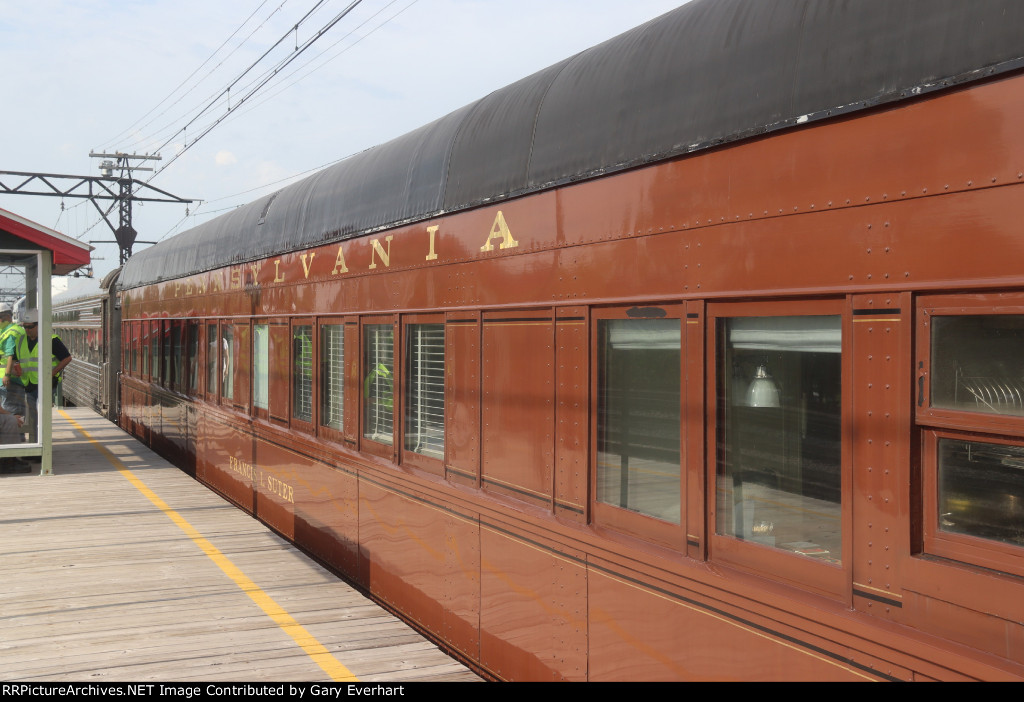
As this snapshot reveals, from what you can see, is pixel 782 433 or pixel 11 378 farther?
pixel 11 378

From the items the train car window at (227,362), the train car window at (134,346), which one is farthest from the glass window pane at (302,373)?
the train car window at (134,346)

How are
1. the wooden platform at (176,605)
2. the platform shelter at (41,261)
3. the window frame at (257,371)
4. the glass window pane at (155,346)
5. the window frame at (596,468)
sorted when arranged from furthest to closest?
the glass window pane at (155,346) → the platform shelter at (41,261) → the window frame at (257,371) → the wooden platform at (176,605) → the window frame at (596,468)

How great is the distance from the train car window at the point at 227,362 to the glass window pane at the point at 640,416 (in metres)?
6.63

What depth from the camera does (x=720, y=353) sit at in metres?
3.19

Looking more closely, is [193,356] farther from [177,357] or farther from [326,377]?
[326,377]

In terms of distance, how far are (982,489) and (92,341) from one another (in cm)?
2225

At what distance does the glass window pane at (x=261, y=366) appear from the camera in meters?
8.49

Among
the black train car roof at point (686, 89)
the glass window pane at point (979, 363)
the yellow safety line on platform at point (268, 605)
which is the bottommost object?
the yellow safety line on platform at point (268, 605)

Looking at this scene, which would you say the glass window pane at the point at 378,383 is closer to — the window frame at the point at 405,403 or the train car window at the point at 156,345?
the window frame at the point at 405,403

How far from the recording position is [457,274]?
5000 millimetres

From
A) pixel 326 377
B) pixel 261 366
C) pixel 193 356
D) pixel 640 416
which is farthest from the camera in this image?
pixel 193 356

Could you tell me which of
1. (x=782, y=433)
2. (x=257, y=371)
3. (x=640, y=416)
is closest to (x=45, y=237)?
(x=257, y=371)

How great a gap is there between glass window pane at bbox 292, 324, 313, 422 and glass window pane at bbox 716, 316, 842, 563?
15.6 feet
